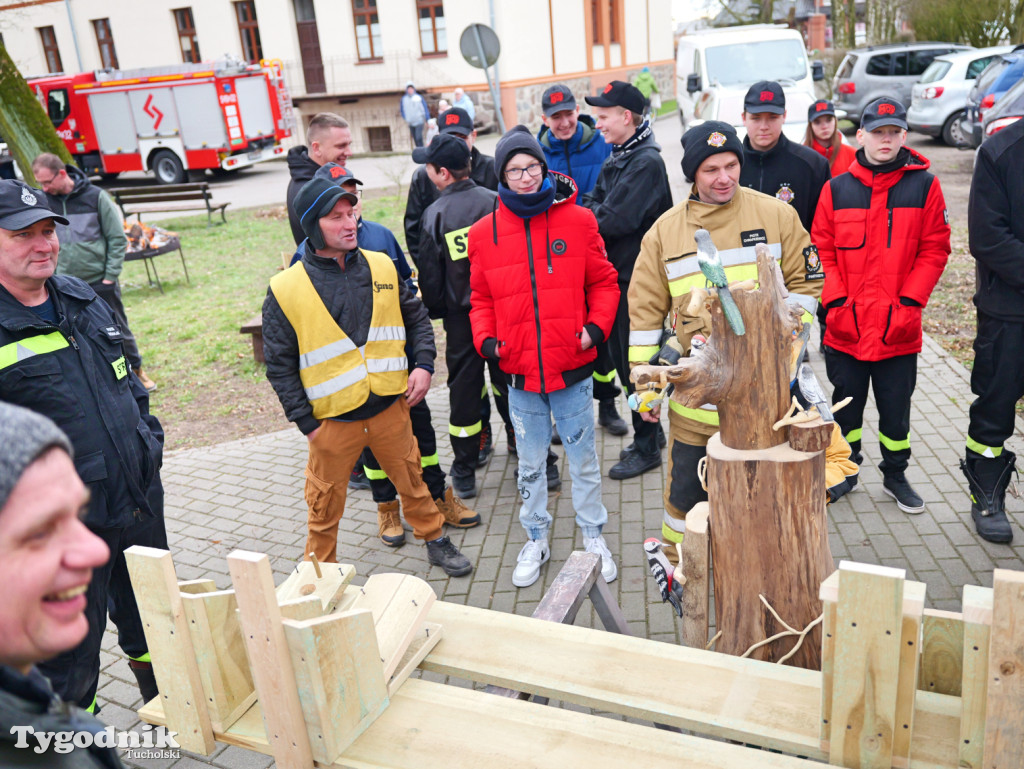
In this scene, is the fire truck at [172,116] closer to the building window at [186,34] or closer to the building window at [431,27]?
the building window at [431,27]

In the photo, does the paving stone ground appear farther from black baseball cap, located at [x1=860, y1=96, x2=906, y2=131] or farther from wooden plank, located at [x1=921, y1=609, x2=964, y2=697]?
black baseball cap, located at [x1=860, y1=96, x2=906, y2=131]

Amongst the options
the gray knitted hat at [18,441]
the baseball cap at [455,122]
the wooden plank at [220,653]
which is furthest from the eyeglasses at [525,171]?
the gray knitted hat at [18,441]

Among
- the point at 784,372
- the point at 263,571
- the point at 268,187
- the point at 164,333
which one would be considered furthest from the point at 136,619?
the point at 268,187

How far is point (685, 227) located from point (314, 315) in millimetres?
1673

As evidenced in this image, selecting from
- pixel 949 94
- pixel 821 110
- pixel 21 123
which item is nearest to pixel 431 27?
pixel 949 94

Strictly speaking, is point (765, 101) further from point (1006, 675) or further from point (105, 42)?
point (105, 42)

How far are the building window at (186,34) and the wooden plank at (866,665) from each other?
3178cm

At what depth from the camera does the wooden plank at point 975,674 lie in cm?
171

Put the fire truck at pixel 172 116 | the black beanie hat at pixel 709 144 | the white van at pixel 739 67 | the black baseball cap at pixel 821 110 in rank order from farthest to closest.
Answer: the fire truck at pixel 172 116
the white van at pixel 739 67
the black baseball cap at pixel 821 110
the black beanie hat at pixel 709 144

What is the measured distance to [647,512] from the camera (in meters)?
4.93

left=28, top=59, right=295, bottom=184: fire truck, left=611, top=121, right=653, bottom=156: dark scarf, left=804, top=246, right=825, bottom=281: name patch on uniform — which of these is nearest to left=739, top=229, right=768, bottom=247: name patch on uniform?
left=804, top=246, right=825, bottom=281: name patch on uniform

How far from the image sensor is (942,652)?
200 centimetres

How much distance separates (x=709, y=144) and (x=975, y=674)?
2.40 meters

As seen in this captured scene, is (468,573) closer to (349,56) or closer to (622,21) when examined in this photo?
(349,56)
